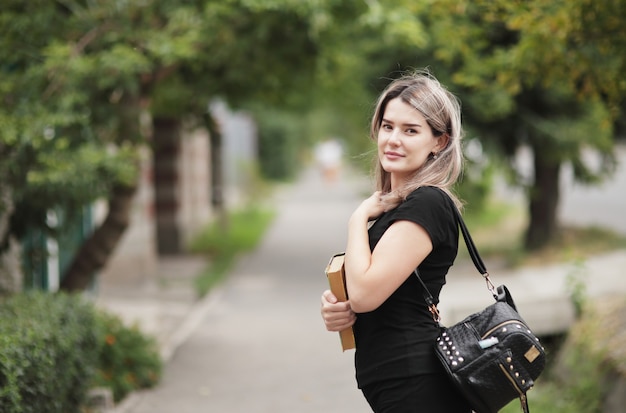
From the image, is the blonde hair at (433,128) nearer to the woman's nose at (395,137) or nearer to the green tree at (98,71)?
the woman's nose at (395,137)

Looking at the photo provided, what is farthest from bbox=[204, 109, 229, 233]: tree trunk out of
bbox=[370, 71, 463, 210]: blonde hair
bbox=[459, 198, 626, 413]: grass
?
bbox=[370, 71, 463, 210]: blonde hair

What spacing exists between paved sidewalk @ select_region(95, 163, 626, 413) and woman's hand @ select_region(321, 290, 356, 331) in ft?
11.6

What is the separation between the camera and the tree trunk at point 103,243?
739 cm

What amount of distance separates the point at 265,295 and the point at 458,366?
903 cm

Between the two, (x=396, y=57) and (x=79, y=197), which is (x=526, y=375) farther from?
(x=396, y=57)

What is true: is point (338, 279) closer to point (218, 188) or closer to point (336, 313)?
point (336, 313)

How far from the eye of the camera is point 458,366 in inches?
104

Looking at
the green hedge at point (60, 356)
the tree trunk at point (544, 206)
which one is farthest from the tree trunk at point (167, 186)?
the green hedge at point (60, 356)

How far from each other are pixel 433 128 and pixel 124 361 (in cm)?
472

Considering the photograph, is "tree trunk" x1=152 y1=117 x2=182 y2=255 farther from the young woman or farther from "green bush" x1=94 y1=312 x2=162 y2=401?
the young woman

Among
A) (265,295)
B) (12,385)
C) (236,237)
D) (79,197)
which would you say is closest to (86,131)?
(79,197)

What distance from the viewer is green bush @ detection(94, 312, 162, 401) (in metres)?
6.58

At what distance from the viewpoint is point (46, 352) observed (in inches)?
178

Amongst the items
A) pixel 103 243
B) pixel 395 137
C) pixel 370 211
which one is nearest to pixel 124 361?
pixel 103 243
